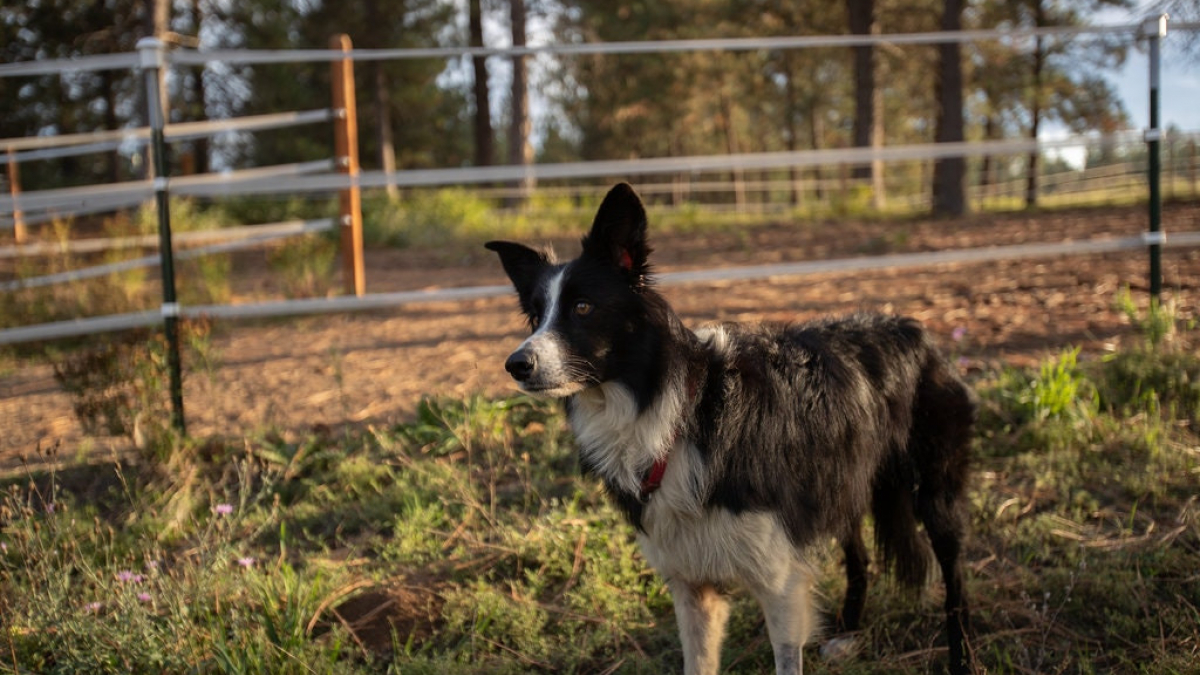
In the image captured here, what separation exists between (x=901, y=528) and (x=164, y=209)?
387 cm

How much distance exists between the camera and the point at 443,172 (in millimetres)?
5094

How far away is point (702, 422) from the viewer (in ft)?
8.42

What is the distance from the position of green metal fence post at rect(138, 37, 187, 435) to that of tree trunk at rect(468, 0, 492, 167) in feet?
56.0

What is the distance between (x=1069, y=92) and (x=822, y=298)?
61.6 feet

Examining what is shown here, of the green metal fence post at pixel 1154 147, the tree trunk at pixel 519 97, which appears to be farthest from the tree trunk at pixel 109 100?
the green metal fence post at pixel 1154 147

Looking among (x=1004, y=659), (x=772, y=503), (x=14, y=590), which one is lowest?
(x=1004, y=659)

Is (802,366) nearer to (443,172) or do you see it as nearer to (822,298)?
(443,172)

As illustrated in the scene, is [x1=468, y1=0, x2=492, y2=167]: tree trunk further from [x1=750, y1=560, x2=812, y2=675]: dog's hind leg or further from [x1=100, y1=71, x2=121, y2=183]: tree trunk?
[x1=750, y1=560, x2=812, y2=675]: dog's hind leg

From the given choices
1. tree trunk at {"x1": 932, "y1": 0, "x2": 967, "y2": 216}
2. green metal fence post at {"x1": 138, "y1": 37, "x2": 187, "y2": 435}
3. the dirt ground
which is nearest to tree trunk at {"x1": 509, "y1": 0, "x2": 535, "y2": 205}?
tree trunk at {"x1": 932, "y1": 0, "x2": 967, "y2": 216}

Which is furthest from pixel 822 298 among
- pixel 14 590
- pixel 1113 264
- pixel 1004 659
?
pixel 14 590

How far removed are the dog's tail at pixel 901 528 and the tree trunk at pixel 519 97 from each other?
549 inches

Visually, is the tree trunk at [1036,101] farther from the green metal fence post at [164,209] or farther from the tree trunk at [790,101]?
the green metal fence post at [164,209]

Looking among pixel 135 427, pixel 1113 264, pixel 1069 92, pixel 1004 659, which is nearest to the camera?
pixel 1004 659

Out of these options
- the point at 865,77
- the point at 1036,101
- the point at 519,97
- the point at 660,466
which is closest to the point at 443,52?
the point at 660,466
